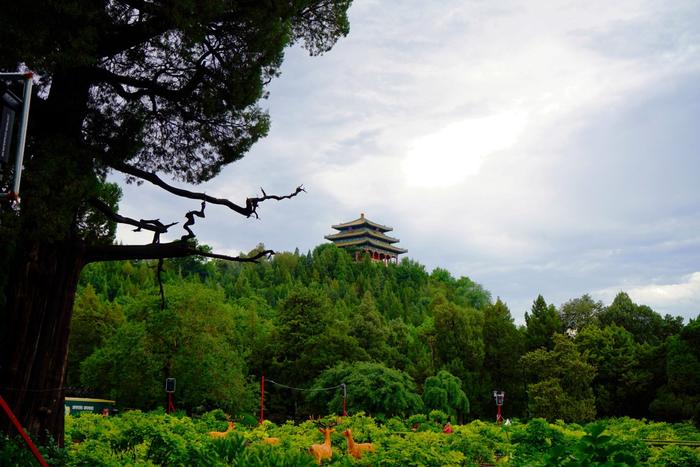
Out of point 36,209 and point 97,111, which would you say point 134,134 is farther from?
point 36,209

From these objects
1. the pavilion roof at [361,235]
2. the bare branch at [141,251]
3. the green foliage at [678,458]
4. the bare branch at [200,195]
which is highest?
the pavilion roof at [361,235]

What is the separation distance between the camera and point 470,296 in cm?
6956

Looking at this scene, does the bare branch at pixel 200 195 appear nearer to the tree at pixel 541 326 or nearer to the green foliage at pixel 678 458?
the green foliage at pixel 678 458

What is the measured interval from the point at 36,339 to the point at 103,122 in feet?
9.98

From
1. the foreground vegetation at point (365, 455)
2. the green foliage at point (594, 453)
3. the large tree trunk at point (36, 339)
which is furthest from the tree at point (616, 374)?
the green foliage at point (594, 453)

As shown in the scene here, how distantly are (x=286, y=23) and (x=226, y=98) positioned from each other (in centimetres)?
134

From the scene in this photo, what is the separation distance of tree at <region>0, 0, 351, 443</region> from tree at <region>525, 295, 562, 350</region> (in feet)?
88.4

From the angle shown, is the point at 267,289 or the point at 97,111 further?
the point at 267,289

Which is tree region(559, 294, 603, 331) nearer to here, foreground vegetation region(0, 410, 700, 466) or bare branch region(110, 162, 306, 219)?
foreground vegetation region(0, 410, 700, 466)

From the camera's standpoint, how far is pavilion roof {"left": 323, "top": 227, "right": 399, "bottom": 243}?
278 feet

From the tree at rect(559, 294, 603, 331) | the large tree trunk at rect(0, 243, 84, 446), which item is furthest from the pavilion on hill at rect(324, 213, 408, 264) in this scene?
the large tree trunk at rect(0, 243, 84, 446)

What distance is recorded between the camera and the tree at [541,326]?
109 feet

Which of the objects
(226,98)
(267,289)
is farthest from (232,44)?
(267,289)

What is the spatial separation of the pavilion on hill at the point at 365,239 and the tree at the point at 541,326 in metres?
49.3
